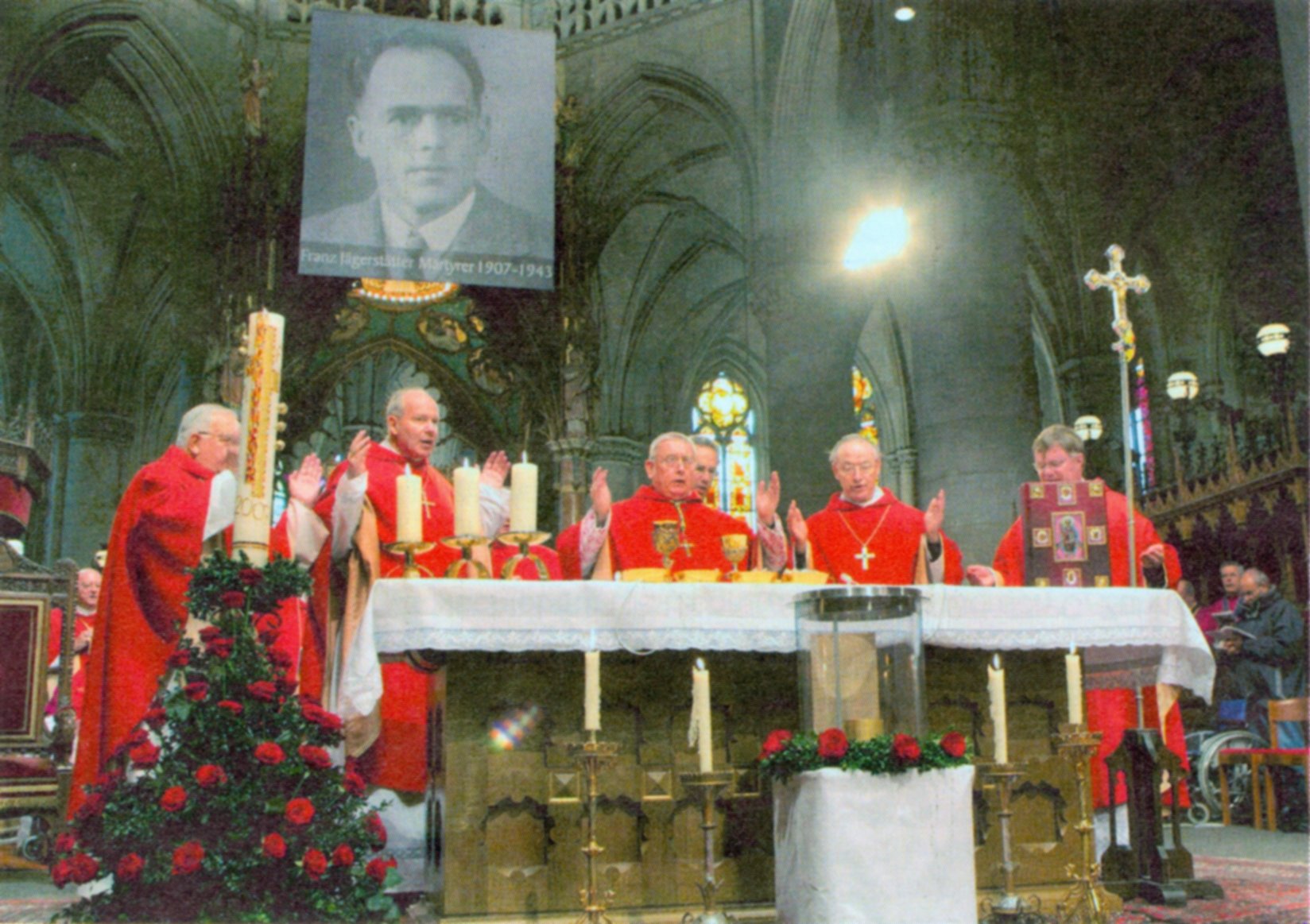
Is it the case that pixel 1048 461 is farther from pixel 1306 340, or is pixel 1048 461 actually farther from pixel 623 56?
pixel 623 56

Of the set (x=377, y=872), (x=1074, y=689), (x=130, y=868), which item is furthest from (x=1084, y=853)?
(x=130, y=868)

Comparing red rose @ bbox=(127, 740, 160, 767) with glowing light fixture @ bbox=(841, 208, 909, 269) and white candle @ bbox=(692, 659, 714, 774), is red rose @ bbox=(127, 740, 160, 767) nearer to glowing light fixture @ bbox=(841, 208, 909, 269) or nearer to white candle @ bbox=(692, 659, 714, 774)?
white candle @ bbox=(692, 659, 714, 774)

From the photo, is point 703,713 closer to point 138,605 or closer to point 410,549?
point 410,549

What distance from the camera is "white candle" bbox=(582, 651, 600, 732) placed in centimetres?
380

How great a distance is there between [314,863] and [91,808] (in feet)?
2.20

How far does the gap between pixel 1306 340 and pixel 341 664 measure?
1158 centimetres

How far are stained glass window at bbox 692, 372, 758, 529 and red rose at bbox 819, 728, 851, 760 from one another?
20170 millimetres

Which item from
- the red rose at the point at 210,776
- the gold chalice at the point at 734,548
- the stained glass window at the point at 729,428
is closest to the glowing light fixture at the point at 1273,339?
the gold chalice at the point at 734,548

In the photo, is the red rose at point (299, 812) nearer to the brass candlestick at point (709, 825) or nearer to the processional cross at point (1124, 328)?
the brass candlestick at point (709, 825)

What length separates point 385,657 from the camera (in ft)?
16.0

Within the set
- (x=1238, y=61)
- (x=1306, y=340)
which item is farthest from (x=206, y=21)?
(x=1306, y=340)

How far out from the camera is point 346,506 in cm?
499

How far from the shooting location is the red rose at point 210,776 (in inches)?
146

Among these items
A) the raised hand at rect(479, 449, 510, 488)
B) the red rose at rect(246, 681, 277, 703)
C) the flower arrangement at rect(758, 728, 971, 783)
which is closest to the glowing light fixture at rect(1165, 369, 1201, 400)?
the raised hand at rect(479, 449, 510, 488)
